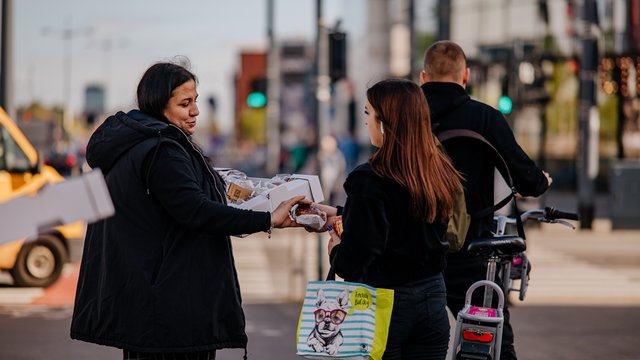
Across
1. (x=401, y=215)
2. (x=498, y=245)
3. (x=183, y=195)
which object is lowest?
(x=498, y=245)

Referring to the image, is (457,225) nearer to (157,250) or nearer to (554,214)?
(554,214)

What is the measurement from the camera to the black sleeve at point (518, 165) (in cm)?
557

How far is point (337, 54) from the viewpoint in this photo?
15461 mm

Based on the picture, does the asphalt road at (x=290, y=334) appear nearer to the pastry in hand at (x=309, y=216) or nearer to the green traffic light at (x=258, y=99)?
the pastry in hand at (x=309, y=216)

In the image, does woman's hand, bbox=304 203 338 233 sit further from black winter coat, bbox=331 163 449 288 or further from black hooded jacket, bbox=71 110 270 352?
black hooded jacket, bbox=71 110 270 352

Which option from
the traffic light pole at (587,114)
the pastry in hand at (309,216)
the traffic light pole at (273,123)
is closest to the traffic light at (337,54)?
the traffic light pole at (587,114)

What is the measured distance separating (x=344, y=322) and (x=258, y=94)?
21327 mm

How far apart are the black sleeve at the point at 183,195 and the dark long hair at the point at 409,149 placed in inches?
23.0

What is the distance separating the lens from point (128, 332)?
13.9 feet

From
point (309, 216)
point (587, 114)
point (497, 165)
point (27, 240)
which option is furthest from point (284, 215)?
point (587, 114)

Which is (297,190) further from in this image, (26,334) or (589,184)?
(589,184)

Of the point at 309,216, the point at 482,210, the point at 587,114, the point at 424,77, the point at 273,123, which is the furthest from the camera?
the point at 273,123

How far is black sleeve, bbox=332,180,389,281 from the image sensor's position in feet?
14.4

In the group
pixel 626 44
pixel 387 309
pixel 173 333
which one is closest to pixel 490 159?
pixel 387 309
